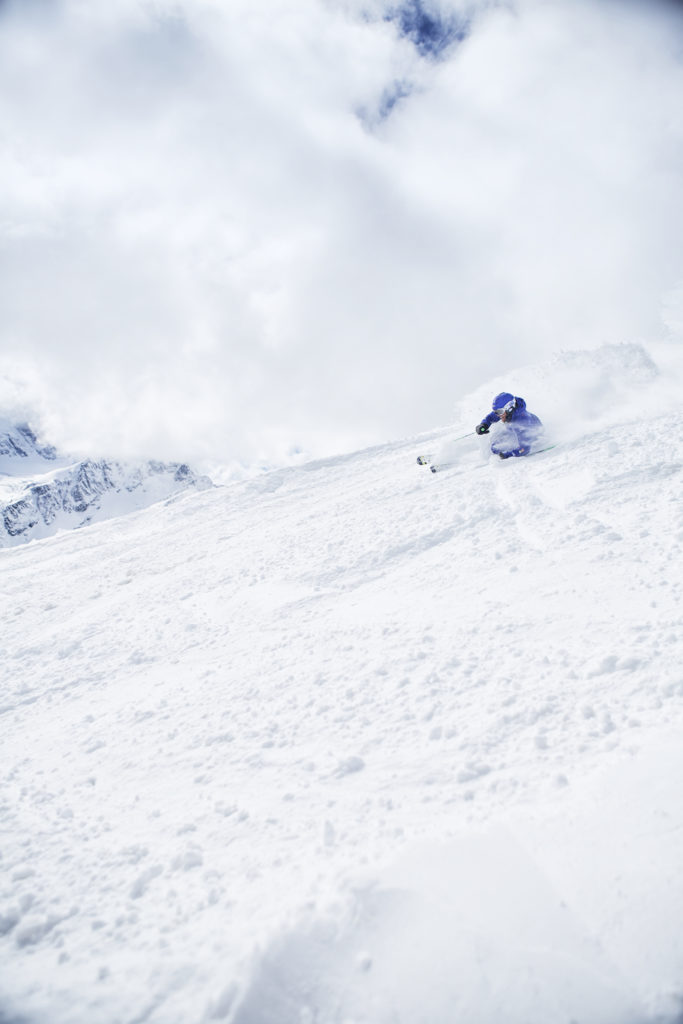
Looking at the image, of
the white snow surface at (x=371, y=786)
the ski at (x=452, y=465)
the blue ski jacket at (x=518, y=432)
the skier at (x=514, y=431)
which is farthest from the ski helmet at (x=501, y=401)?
the white snow surface at (x=371, y=786)

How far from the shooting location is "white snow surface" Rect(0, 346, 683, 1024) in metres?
2.89

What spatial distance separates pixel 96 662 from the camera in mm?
7746

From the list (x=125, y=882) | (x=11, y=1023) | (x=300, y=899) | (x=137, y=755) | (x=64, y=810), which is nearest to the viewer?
(x=11, y=1023)

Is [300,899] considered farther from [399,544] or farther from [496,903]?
[399,544]

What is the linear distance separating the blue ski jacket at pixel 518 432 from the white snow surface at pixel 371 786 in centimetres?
420

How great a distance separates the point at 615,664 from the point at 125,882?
5.04 m

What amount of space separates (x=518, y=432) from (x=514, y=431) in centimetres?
12

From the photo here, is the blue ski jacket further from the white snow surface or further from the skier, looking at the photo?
the white snow surface

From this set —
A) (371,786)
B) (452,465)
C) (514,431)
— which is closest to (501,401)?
(514,431)

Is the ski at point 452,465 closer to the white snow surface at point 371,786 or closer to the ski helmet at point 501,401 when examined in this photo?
the ski helmet at point 501,401

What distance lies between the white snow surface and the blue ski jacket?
13.8 ft

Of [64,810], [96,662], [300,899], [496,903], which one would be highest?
[96,662]

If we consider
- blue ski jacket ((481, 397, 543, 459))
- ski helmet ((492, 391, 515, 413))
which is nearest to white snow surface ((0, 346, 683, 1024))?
blue ski jacket ((481, 397, 543, 459))

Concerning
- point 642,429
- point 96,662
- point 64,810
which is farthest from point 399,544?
point 642,429
